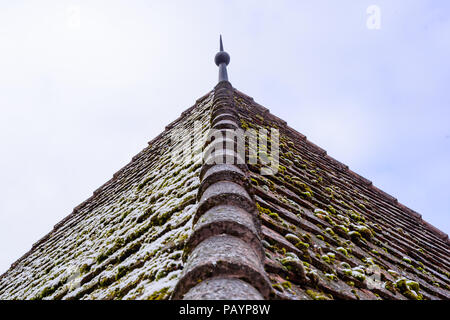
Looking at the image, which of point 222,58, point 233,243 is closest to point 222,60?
point 222,58

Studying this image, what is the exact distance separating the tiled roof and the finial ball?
1.79m

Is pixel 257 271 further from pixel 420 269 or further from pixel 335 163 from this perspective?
pixel 335 163

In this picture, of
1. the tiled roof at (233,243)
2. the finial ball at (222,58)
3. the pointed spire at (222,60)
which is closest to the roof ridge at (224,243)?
the tiled roof at (233,243)

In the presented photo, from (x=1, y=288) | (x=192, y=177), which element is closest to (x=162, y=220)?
(x=192, y=177)

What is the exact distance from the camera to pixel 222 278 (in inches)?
47.8

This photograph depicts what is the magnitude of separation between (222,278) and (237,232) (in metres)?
0.32

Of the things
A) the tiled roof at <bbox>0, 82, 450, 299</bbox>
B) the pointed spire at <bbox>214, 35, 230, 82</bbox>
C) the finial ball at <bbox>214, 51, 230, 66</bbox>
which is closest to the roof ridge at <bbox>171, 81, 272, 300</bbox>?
the tiled roof at <bbox>0, 82, 450, 299</bbox>

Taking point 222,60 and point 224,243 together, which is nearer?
point 224,243

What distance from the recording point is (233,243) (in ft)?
4.67

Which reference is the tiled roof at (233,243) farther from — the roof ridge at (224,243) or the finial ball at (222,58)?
the finial ball at (222,58)

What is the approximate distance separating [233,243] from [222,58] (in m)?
5.16

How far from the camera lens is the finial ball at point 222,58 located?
6.06 meters

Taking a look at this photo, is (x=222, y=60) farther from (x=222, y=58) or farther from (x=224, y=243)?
(x=224, y=243)

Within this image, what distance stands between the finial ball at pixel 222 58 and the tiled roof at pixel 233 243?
1.79 meters
